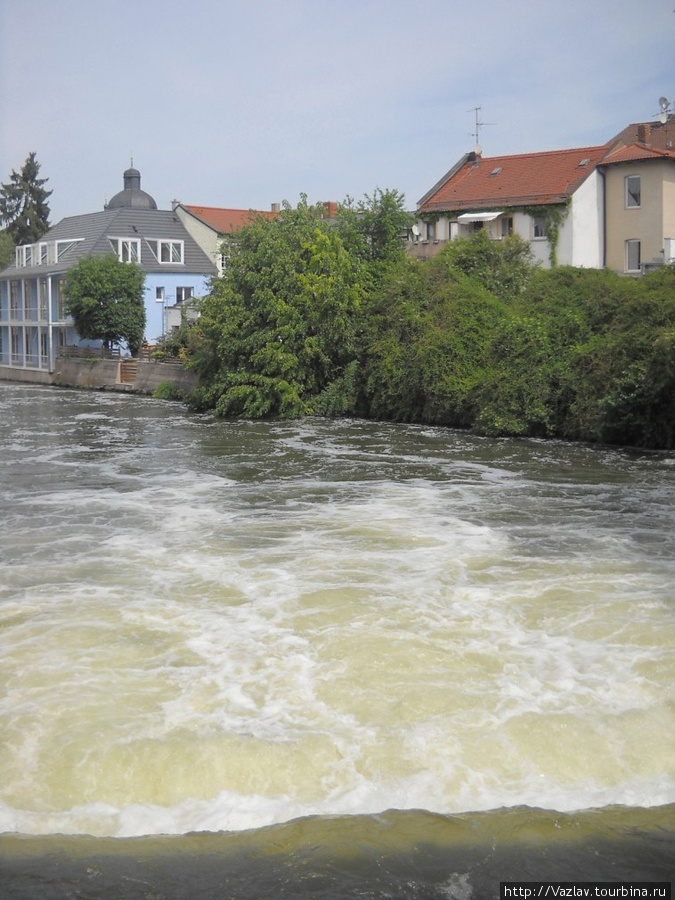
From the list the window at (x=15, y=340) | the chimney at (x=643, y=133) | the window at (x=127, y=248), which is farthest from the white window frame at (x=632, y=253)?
the window at (x=15, y=340)

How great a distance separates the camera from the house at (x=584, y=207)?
45969 millimetres

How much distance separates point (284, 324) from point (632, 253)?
21.6 metres

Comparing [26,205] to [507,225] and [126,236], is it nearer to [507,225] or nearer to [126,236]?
[126,236]

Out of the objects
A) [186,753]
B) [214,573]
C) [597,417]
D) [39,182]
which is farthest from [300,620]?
[39,182]

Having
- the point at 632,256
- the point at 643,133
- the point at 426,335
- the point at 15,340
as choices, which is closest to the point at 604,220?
the point at 632,256

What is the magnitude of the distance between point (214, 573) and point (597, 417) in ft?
48.5

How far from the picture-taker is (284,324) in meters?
33.1

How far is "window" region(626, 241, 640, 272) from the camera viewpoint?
4734cm

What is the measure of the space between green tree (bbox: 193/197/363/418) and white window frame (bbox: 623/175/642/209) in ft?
59.6

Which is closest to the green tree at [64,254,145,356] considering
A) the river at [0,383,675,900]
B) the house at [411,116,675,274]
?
the house at [411,116,675,274]

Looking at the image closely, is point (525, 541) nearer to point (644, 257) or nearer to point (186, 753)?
point (186, 753)

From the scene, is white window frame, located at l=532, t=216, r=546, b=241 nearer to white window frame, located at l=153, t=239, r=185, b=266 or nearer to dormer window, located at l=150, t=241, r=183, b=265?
white window frame, located at l=153, t=239, r=185, b=266

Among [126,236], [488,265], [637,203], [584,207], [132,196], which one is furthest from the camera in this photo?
[132,196]

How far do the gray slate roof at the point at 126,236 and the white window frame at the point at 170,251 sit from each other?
333 mm
